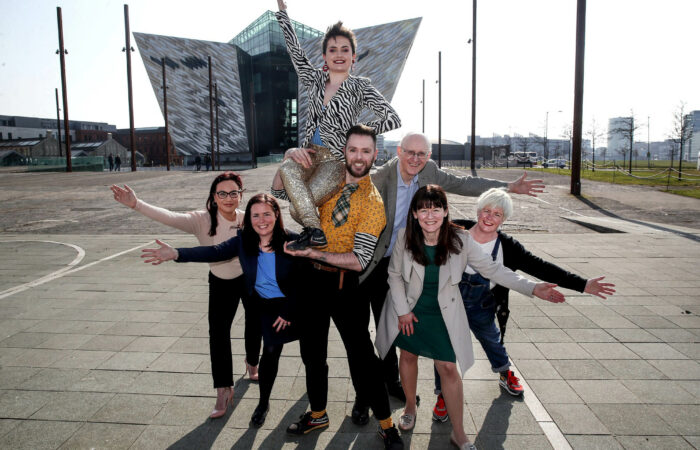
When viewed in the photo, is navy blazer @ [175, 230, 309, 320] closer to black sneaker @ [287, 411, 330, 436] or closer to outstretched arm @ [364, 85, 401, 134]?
black sneaker @ [287, 411, 330, 436]

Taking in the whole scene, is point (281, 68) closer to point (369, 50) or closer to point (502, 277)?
point (369, 50)

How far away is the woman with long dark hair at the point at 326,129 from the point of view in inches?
99.1

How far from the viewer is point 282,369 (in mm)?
3838

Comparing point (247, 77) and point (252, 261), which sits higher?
point (247, 77)

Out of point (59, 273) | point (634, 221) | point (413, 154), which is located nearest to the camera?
point (413, 154)

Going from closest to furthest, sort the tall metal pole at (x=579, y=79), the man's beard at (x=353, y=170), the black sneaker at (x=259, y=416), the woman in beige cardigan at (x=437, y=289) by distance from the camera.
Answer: the man's beard at (x=353, y=170) → the woman in beige cardigan at (x=437, y=289) → the black sneaker at (x=259, y=416) → the tall metal pole at (x=579, y=79)

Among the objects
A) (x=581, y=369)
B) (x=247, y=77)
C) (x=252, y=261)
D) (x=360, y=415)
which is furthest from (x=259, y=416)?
(x=247, y=77)

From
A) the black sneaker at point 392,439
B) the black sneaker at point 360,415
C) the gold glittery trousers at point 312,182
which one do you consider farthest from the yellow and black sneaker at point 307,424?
the gold glittery trousers at point 312,182

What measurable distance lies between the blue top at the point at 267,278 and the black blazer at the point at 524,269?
1329 millimetres

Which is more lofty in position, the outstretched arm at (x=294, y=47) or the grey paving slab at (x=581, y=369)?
the outstretched arm at (x=294, y=47)

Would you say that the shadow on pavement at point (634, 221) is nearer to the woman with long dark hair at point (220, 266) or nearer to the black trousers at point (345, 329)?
the black trousers at point (345, 329)

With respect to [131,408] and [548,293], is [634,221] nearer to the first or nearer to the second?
[548,293]

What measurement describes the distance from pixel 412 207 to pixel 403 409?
1.55 m

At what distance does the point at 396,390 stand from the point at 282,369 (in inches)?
41.5
